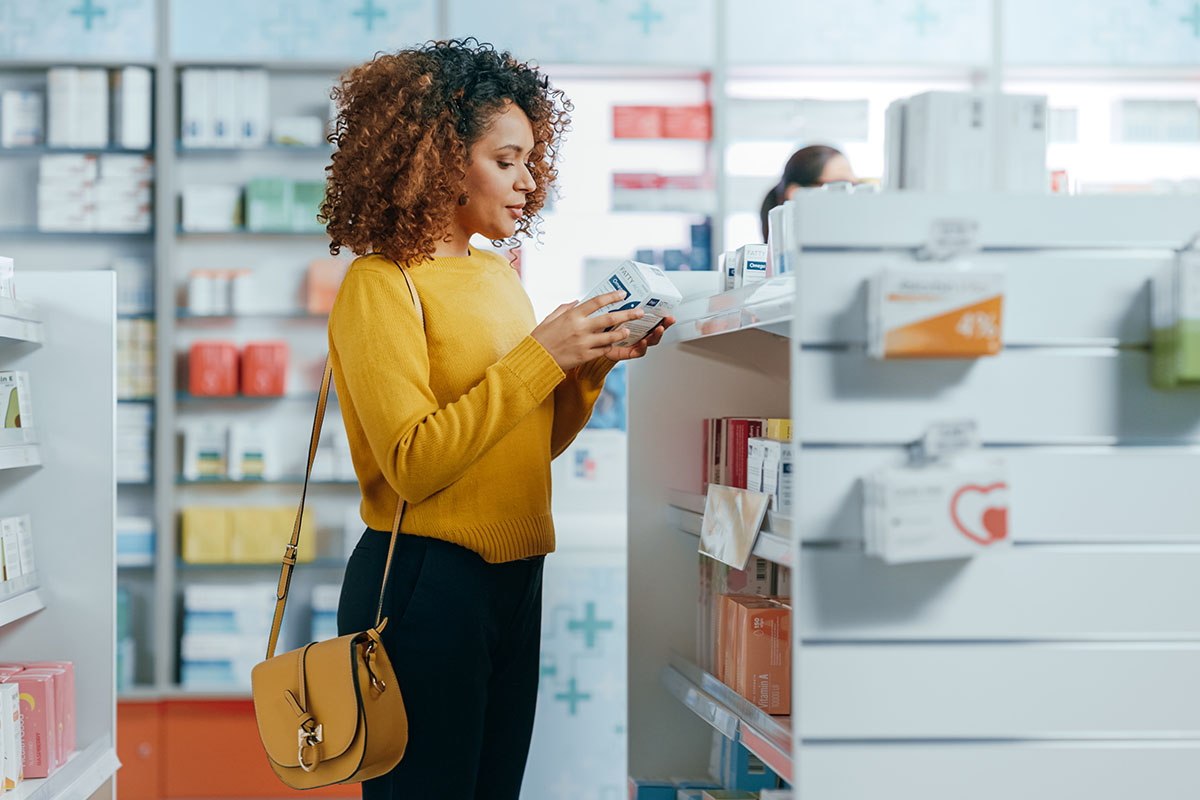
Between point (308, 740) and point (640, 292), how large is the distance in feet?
2.85

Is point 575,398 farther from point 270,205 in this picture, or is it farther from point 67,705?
point 270,205

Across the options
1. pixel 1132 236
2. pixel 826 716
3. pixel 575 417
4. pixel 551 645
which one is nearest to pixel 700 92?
pixel 551 645

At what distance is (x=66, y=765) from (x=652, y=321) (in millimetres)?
1650

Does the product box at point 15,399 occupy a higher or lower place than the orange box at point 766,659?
higher

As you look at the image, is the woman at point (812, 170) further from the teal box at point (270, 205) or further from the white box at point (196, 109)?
the white box at point (196, 109)

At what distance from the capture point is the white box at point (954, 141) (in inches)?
48.8

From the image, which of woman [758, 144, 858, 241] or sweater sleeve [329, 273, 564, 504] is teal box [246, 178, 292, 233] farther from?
sweater sleeve [329, 273, 564, 504]

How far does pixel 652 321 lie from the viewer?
1.66 metres

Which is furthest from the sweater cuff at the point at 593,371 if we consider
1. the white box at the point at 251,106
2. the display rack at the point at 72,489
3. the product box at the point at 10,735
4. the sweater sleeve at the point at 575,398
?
the white box at the point at 251,106

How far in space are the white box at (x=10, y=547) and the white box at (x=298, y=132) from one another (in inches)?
83.5

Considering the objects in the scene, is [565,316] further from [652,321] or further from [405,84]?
[405,84]

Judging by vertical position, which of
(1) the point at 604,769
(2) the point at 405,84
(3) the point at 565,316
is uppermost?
(2) the point at 405,84

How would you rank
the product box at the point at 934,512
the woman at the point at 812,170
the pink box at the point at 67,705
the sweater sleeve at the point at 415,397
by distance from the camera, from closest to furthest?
the product box at the point at 934,512, the sweater sleeve at the point at 415,397, the pink box at the point at 67,705, the woman at the point at 812,170

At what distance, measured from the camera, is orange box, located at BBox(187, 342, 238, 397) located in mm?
3887
